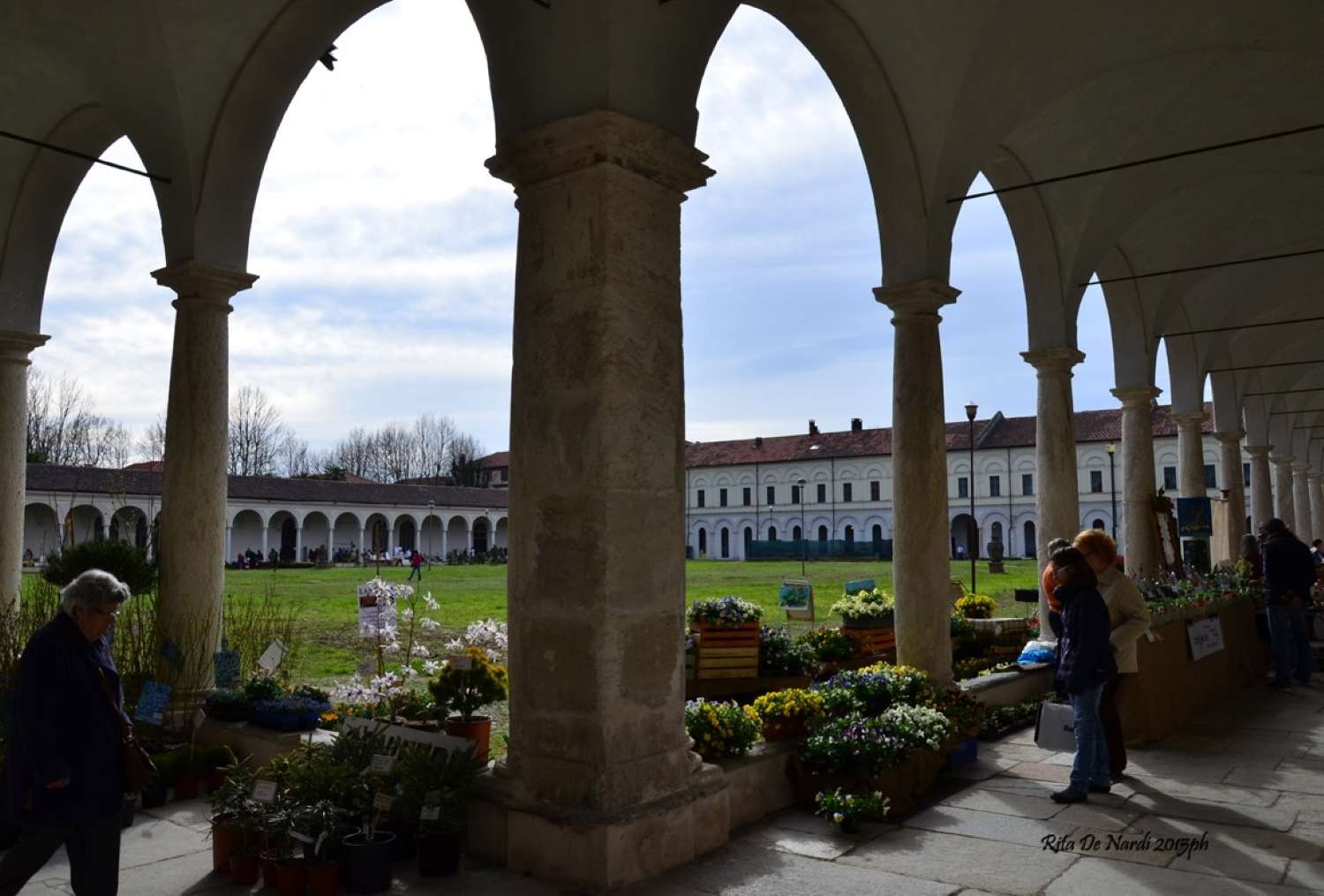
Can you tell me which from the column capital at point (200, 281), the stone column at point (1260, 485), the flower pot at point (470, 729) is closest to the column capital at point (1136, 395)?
the stone column at point (1260, 485)

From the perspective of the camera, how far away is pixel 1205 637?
8648mm

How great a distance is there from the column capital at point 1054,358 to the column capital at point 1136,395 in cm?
361

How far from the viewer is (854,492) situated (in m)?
66.6

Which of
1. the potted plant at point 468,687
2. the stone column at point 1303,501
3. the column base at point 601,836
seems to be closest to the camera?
the column base at point 601,836

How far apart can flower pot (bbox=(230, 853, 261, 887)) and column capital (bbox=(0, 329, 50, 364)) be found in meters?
6.37

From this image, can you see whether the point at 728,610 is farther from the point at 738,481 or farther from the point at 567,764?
the point at 738,481

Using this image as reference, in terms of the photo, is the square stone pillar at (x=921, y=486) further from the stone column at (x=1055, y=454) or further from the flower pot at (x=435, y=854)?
the flower pot at (x=435, y=854)

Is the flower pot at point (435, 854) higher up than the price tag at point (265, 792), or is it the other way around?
the price tag at point (265, 792)

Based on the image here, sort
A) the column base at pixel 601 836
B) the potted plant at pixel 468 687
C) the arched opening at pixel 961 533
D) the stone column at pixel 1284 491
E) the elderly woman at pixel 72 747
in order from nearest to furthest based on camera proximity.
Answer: the elderly woman at pixel 72 747
the column base at pixel 601 836
the potted plant at pixel 468 687
the stone column at pixel 1284 491
the arched opening at pixel 961 533

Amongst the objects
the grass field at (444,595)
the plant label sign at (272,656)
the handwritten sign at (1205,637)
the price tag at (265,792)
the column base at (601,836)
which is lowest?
the grass field at (444,595)

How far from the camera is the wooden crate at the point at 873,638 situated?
8.70m

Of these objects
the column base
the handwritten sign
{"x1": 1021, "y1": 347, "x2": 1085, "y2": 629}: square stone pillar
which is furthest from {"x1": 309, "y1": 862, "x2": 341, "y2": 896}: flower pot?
{"x1": 1021, "y1": 347, "x2": 1085, "y2": 629}: square stone pillar

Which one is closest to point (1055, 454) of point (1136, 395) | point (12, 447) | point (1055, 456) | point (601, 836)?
point (1055, 456)

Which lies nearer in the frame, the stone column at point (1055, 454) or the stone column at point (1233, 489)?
the stone column at point (1055, 454)
